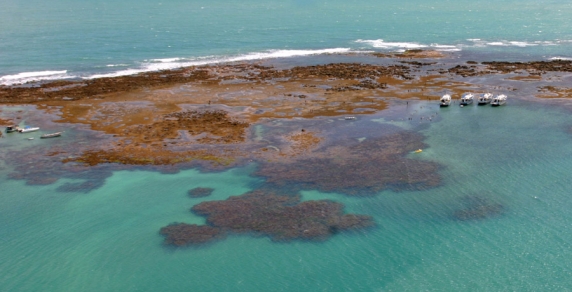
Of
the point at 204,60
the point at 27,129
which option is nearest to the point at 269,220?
the point at 27,129

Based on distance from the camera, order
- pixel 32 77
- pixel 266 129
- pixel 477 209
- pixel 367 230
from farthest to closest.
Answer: pixel 32 77, pixel 266 129, pixel 477 209, pixel 367 230

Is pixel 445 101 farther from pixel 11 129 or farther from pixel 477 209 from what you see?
pixel 11 129

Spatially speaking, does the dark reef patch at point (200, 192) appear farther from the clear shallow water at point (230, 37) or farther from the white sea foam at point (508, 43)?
the white sea foam at point (508, 43)

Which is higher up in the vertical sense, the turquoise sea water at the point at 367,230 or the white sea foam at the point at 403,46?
the white sea foam at the point at 403,46

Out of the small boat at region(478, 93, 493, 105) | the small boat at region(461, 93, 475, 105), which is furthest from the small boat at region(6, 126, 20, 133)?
the small boat at region(478, 93, 493, 105)

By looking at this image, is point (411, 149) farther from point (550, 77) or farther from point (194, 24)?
point (194, 24)

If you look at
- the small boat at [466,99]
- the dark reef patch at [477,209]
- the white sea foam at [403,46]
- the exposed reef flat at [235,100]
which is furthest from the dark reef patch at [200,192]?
the white sea foam at [403,46]

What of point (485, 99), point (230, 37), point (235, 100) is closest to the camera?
point (485, 99)

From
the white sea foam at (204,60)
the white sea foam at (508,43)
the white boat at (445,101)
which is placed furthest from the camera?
the white sea foam at (508,43)
